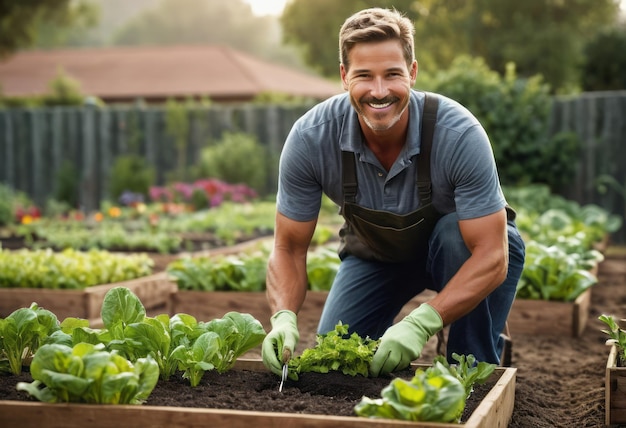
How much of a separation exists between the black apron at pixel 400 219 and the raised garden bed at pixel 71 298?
1809mm

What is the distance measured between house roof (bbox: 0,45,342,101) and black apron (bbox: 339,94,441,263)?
17593 millimetres

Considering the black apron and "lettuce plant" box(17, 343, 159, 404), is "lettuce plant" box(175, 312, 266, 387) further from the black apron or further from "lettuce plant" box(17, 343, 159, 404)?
the black apron

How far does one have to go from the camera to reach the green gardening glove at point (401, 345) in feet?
9.45

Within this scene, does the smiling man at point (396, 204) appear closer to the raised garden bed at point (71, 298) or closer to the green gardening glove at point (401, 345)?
the green gardening glove at point (401, 345)

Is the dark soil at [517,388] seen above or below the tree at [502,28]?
below

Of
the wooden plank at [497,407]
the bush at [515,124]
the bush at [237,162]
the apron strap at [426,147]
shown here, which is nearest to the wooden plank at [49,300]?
the apron strap at [426,147]

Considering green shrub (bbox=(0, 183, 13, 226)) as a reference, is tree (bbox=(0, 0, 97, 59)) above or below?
above

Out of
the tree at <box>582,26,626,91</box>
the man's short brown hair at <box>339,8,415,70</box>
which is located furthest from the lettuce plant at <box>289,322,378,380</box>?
the tree at <box>582,26,626,91</box>

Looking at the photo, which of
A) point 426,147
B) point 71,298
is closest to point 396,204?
point 426,147

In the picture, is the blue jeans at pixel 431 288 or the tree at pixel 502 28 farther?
the tree at pixel 502 28

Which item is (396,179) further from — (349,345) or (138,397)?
(138,397)

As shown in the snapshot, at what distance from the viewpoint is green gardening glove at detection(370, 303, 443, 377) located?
2879 millimetres

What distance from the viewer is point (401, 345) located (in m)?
2.88

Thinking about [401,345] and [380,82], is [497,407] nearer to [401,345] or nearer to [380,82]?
[401,345]
